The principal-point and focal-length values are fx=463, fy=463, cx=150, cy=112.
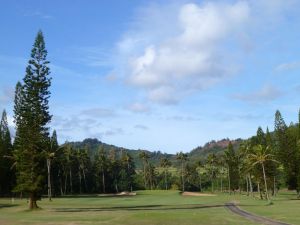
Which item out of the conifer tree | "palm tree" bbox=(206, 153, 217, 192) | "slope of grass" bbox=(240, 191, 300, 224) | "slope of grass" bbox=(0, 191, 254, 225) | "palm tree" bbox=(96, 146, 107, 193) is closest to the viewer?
"slope of grass" bbox=(0, 191, 254, 225)

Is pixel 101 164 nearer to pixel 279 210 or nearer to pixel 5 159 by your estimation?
pixel 5 159

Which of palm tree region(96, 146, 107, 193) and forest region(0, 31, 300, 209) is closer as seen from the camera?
forest region(0, 31, 300, 209)

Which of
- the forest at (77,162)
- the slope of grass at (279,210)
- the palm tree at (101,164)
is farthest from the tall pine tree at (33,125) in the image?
the palm tree at (101,164)

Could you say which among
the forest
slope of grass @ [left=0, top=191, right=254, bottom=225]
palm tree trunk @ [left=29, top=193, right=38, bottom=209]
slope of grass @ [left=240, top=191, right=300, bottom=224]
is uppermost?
the forest

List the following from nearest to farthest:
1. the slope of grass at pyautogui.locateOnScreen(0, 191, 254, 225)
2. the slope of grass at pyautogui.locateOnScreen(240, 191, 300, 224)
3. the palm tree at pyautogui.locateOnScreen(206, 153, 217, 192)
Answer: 1. the slope of grass at pyautogui.locateOnScreen(0, 191, 254, 225)
2. the slope of grass at pyautogui.locateOnScreen(240, 191, 300, 224)
3. the palm tree at pyautogui.locateOnScreen(206, 153, 217, 192)

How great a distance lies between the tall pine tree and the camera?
67.2m

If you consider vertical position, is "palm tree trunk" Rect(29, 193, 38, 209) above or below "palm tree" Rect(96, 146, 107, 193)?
below

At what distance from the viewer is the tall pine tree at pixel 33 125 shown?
67188 millimetres

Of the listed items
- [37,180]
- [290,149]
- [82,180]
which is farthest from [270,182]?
[82,180]

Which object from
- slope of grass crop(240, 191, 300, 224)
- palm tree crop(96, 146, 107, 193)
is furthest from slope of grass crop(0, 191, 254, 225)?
palm tree crop(96, 146, 107, 193)

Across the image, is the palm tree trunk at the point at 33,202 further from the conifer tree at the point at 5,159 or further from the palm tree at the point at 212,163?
the palm tree at the point at 212,163

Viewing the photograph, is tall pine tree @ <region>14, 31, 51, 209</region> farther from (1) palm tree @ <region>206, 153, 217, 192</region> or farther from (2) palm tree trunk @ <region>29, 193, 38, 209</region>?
(1) palm tree @ <region>206, 153, 217, 192</region>

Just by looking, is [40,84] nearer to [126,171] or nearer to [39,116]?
[39,116]

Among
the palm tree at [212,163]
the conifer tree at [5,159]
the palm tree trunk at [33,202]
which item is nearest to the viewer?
the palm tree trunk at [33,202]
